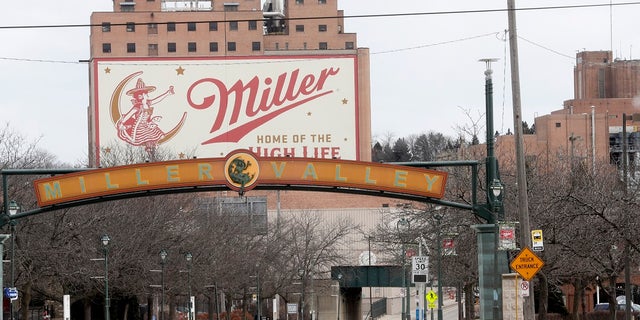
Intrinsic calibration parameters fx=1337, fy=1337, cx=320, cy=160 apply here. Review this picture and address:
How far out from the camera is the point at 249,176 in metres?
34.1

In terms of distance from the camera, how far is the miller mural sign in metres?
136

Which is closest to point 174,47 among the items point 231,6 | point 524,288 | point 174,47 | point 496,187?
point 174,47

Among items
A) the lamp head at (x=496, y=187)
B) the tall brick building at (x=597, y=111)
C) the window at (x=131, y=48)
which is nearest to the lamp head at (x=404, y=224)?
the lamp head at (x=496, y=187)

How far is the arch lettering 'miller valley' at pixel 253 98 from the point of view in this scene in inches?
5448

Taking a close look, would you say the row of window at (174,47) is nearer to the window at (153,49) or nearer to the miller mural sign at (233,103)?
the window at (153,49)

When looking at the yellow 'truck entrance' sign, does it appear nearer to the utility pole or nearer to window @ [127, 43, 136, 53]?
the utility pole

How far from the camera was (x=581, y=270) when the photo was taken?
4956cm

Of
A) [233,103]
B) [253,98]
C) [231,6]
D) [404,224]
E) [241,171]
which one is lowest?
[404,224]

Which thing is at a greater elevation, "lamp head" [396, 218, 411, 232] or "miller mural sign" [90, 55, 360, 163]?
"miller mural sign" [90, 55, 360, 163]

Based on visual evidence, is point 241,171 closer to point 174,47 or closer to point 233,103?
point 233,103

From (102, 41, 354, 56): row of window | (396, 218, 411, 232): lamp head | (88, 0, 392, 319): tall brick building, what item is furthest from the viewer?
(102, 41, 354, 56): row of window

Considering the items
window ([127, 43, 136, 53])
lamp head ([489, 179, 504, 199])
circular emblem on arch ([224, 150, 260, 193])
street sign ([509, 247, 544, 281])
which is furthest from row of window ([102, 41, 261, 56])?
street sign ([509, 247, 544, 281])

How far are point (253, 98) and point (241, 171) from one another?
347 feet

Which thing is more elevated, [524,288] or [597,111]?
[597,111]
